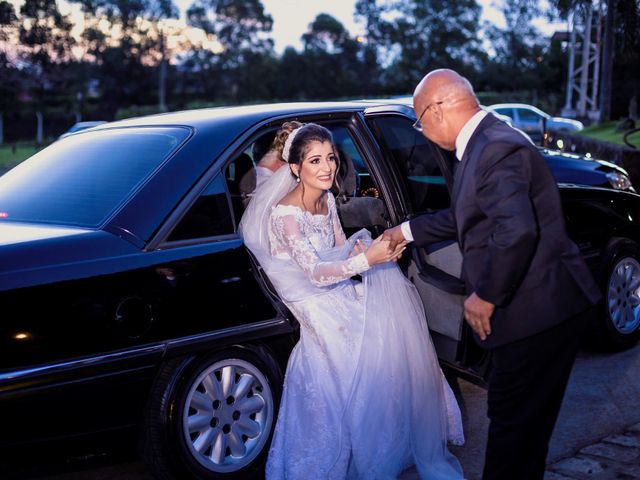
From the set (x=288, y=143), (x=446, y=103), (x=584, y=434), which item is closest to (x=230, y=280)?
(x=288, y=143)

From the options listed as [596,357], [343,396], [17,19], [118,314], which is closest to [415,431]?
[343,396]

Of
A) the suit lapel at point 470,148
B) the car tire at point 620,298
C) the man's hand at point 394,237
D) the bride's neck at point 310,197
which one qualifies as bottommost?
the car tire at point 620,298

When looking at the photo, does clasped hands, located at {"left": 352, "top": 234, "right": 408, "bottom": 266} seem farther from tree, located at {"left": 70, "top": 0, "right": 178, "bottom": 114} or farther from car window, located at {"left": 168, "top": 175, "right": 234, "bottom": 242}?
tree, located at {"left": 70, "top": 0, "right": 178, "bottom": 114}

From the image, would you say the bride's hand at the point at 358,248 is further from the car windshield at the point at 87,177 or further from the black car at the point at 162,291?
the car windshield at the point at 87,177

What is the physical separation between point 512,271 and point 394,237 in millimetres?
955

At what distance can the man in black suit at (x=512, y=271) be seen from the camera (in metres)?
2.64

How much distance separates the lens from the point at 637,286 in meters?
5.75

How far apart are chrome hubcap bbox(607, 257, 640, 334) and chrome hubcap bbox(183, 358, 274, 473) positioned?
8.96 ft

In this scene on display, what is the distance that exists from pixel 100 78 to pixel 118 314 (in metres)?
71.0

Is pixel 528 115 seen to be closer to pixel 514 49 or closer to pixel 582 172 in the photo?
pixel 582 172

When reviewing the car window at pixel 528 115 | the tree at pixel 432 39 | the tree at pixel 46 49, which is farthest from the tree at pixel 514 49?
the car window at pixel 528 115

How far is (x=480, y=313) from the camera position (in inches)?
109

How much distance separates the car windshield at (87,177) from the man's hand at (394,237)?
3.39ft


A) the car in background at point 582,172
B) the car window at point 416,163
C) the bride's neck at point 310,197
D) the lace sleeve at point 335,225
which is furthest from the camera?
the car in background at point 582,172
